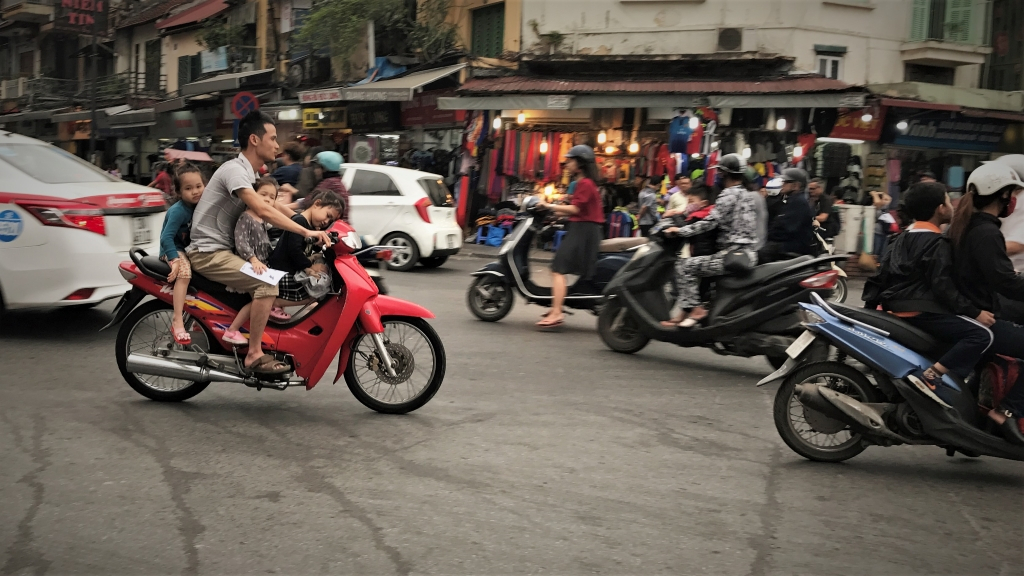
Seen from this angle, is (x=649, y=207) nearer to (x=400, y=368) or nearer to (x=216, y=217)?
(x=400, y=368)

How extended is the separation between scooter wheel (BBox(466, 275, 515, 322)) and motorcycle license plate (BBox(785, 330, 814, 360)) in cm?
521

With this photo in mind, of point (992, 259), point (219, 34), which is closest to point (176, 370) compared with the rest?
point (992, 259)

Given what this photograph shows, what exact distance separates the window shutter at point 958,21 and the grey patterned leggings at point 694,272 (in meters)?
15.8

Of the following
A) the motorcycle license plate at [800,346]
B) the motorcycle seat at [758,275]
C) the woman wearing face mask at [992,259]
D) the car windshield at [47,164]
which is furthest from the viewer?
the car windshield at [47,164]

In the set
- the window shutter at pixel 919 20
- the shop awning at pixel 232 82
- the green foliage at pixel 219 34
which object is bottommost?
the shop awning at pixel 232 82

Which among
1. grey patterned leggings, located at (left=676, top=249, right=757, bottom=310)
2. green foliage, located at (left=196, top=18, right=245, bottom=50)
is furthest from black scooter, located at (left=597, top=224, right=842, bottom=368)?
green foliage, located at (left=196, top=18, right=245, bottom=50)

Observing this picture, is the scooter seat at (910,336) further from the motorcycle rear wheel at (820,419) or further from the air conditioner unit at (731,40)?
the air conditioner unit at (731,40)

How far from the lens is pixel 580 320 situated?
430 inches

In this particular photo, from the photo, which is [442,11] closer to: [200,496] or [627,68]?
[627,68]

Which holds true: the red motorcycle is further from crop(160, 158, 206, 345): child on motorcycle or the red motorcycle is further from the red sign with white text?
the red sign with white text

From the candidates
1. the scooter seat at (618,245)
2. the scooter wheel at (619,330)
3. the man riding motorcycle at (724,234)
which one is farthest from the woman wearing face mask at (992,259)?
Answer: the scooter seat at (618,245)

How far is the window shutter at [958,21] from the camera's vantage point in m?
21.1

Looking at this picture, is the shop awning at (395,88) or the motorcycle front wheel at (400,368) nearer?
the motorcycle front wheel at (400,368)

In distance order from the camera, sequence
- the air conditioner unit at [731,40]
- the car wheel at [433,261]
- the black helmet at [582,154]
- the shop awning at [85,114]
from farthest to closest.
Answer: the shop awning at [85,114] < the air conditioner unit at [731,40] < the car wheel at [433,261] < the black helmet at [582,154]
